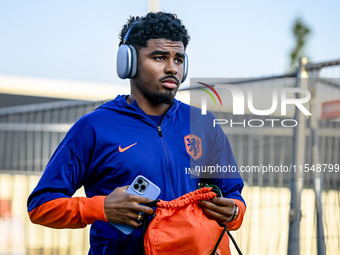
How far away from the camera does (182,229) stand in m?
2.69

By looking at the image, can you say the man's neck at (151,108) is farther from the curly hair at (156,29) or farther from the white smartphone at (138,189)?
the white smartphone at (138,189)

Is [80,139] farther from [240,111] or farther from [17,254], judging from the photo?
[17,254]

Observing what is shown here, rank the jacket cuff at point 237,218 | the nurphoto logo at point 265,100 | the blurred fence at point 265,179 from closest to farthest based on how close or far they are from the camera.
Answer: the jacket cuff at point 237,218 < the nurphoto logo at point 265,100 < the blurred fence at point 265,179

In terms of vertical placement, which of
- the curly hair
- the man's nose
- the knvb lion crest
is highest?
the curly hair

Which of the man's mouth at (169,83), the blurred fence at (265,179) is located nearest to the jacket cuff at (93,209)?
the man's mouth at (169,83)

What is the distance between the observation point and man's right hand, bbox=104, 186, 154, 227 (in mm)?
2609

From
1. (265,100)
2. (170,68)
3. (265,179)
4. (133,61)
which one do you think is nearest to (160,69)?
(170,68)

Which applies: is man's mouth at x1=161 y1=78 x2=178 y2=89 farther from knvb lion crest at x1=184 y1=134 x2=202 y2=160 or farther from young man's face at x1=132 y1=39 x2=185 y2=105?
knvb lion crest at x1=184 y1=134 x2=202 y2=160

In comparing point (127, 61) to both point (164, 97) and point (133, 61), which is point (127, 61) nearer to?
point (133, 61)

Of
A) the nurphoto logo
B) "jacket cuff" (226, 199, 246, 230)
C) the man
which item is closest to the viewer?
the man

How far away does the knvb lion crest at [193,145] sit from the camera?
305 cm

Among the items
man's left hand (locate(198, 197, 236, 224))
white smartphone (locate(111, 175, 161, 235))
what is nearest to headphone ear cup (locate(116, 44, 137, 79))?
white smartphone (locate(111, 175, 161, 235))

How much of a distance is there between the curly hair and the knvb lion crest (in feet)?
1.84

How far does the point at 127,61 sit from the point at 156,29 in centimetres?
24
